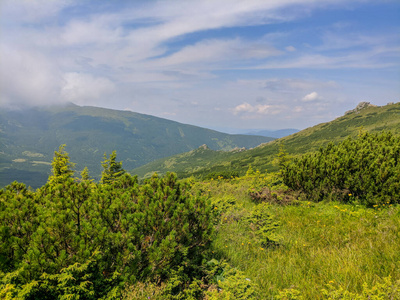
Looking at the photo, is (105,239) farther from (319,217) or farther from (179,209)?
(319,217)

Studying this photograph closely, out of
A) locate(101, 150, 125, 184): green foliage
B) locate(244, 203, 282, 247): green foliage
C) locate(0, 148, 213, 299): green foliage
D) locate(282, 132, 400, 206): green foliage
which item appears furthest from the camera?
locate(101, 150, 125, 184): green foliage

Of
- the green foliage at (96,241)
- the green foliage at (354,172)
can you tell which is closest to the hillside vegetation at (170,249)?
the green foliage at (96,241)

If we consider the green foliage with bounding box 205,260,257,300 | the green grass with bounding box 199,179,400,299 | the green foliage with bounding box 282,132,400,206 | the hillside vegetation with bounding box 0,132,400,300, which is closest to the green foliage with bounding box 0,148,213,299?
the hillside vegetation with bounding box 0,132,400,300

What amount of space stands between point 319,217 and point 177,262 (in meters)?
5.35

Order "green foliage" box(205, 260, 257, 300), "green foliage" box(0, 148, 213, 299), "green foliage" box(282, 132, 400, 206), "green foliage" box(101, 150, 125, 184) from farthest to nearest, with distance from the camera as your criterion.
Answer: "green foliage" box(101, 150, 125, 184) → "green foliage" box(282, 132, 400, 206) → "green foliage" box(205, 260, 257, 300) → "green foliage" box(0, 148, 213, 299)

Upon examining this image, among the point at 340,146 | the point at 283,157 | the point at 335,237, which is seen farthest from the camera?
the point at 283,157

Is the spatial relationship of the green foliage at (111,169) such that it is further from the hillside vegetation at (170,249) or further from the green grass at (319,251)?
the hillside vegetation at (170,249)

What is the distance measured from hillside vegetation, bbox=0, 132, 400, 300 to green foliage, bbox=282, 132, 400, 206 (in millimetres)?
1173

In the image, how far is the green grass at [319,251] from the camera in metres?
3.81

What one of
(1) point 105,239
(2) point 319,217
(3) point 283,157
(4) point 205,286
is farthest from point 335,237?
(3) point 283,157

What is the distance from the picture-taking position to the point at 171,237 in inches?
143

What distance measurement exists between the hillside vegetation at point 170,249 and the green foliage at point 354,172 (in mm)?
1173

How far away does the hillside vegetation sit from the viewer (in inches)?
118

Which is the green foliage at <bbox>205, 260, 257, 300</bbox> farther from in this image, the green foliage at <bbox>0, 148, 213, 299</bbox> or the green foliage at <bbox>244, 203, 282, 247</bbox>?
the green foliage at <bbox>244, 203, 282, 247</bbox>
